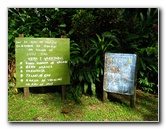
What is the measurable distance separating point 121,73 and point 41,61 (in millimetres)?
1687

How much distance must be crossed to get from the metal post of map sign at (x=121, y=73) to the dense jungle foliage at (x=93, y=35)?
0.27 metres

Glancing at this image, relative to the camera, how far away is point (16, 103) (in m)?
3.87

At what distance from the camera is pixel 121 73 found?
3695 millimetres

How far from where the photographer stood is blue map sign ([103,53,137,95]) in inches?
142

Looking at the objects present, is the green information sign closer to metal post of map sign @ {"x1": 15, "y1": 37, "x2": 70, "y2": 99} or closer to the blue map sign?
metal post of map sign @ {"x1": 15, "y1": 37, "x2": 70, "y2": 99}

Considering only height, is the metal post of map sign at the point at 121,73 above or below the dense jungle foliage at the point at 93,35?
below

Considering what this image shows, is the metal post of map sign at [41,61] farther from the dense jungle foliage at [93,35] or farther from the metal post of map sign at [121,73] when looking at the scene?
the metal post of map sign at [121,73]

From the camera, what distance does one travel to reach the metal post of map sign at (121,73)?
360 cm

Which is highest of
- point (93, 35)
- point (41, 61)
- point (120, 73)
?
point (93, 35)

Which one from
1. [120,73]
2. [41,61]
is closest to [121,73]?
[120,73]

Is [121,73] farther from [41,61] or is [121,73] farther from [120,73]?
[41,61]

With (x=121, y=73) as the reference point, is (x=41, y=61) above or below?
above

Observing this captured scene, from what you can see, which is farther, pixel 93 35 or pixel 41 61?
pixel 93 35

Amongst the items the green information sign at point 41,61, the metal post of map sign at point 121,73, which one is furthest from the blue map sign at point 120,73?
the green information sign at point 41,61
